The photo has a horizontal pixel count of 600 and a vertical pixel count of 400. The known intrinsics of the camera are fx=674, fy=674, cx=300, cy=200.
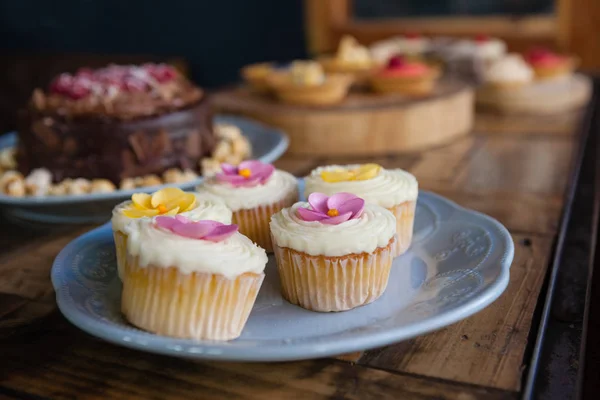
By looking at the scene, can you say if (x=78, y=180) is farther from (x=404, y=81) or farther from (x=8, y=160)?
(x=404, y=81)

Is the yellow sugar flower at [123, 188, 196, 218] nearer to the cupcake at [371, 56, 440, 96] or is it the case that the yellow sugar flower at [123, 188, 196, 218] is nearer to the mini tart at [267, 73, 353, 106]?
the mini tart at [267, 73, 353, 106]

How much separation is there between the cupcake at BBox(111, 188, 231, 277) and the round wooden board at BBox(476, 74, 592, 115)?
4.77ft

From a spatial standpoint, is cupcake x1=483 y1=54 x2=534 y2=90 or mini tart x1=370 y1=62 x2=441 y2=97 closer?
mini tart x1=370 y1=62 x2=441 y2=97

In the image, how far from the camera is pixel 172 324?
0.71m

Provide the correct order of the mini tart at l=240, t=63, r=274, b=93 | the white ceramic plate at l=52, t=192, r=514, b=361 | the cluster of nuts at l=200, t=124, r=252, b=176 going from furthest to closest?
the mini tart at l=240, t=63, r=274, b=93
the cluster of nuts at l=200, t=124, r=252, b=176
the white ceramic plate at l=52, t=192, r=514, b=361

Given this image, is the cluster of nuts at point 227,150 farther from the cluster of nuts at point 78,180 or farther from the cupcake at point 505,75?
the cupcake at point 505,75

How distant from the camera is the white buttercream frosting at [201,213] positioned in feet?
2.75

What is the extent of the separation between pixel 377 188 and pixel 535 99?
4.24ft

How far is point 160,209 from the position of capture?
32.8 inches

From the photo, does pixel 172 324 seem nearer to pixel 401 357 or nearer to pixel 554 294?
pixel 401 357

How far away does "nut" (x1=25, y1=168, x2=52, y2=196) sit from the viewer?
126cm

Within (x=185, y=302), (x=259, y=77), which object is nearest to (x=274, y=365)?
(x=185, y=302)

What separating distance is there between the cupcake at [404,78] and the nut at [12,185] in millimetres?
1005

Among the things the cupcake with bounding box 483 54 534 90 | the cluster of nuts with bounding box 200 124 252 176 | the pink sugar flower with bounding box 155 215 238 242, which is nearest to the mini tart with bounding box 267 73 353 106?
the cluster of nuts with bounding box 200 124 252 176
